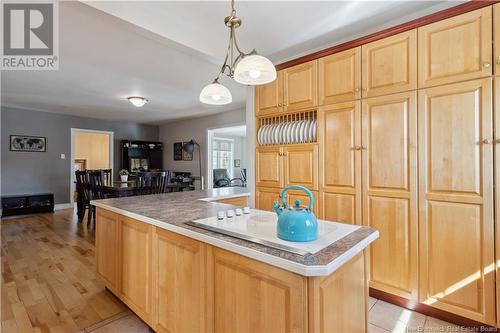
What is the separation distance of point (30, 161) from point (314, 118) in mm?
6639

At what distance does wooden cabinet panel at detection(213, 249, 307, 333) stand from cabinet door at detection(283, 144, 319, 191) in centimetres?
144

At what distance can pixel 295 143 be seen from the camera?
250cm

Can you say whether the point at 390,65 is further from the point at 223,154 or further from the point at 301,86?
the point at 223,154

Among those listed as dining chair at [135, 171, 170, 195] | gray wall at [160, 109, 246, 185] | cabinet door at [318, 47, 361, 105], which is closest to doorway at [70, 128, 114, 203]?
gray wall at [160, 109, 246, 185]

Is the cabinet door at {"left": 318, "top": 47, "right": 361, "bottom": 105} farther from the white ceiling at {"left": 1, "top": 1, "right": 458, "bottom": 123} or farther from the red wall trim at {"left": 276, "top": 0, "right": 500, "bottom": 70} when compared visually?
the white ceiling at {"left": 1, "top": 1, "right": 458, "bottom": 123}

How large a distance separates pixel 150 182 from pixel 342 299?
11.9ft

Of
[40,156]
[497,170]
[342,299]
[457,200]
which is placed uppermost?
[40,156]

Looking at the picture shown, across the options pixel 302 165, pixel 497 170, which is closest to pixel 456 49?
pixel 497 170

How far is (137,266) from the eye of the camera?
5.50 feet

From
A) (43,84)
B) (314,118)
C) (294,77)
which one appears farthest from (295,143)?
(43,84)

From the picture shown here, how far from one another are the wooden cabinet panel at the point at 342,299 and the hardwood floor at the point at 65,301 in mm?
777

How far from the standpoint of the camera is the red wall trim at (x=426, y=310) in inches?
66.2

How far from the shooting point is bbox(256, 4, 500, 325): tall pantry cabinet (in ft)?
5.23

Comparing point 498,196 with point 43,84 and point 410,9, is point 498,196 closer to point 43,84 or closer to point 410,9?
point 410,9
